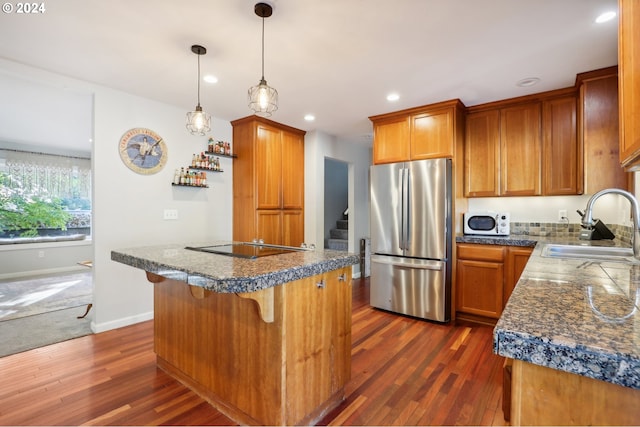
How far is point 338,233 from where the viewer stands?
6.60 meters

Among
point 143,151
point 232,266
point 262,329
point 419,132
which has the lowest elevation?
point 262,329

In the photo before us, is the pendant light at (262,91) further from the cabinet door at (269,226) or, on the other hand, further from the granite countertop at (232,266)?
the cabinet door at (269,226)

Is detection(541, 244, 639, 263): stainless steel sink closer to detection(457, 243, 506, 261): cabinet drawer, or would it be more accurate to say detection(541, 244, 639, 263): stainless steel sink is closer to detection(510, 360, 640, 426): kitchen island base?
detection(457, 243, 506, 261): cabinet drawer

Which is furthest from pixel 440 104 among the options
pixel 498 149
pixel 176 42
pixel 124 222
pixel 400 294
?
pixel 124 222

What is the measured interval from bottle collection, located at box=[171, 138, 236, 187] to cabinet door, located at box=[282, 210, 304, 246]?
3.69 feet

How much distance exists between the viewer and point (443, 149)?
134 inches

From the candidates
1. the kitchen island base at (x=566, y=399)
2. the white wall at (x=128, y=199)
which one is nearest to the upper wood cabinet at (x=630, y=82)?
the kitchen island base at (x=566, y=399)

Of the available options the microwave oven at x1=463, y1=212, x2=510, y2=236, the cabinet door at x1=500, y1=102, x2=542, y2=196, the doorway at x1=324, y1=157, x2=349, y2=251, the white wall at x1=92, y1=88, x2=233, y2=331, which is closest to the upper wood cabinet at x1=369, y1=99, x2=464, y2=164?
the cabinet door at x1=500, y1=102, x2=542, y2=196

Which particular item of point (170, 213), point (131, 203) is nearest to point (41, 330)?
point (131, 203)

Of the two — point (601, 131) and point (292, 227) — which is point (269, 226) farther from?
point (601, 131)

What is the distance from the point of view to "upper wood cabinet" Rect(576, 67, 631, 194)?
2.62 metres

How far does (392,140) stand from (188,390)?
3263 millimetres

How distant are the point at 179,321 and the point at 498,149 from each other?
11.7ft

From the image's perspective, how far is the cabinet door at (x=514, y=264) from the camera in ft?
9.91
